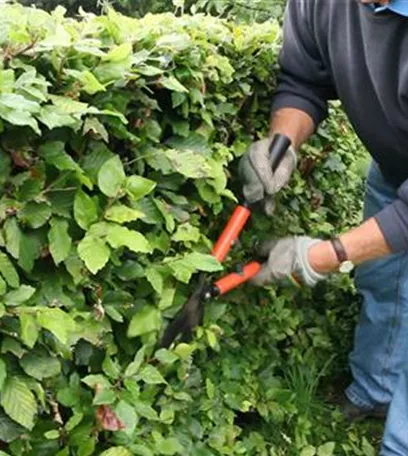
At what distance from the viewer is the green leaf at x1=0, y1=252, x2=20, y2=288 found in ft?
5.62

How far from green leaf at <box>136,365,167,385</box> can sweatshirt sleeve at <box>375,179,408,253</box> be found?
0.79m

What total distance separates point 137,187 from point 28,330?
0.42 meters

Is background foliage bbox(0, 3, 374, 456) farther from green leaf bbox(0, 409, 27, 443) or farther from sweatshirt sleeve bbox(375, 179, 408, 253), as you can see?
sweatshirt sleeve bbox(375, 179, 408, 253)

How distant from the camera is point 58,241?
1.78 meters

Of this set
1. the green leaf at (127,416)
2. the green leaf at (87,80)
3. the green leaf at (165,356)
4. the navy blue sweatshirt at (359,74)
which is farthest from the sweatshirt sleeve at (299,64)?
the green leaf at (127,416)

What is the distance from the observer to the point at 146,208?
79.8 inches

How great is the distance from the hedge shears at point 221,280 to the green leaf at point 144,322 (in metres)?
0.16

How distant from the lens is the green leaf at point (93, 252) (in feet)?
5.79

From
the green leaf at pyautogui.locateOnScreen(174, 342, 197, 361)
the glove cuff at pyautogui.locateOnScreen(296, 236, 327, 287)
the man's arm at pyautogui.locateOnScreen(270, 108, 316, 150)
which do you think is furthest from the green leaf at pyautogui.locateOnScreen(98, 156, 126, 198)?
the man's arm at pyautogui.locateOnScreen(270, 108, 316, 150)

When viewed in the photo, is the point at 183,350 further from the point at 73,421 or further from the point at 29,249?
the point at 29,249

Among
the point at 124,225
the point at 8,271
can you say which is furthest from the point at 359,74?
the point at 8,271

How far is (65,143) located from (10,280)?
33 cm

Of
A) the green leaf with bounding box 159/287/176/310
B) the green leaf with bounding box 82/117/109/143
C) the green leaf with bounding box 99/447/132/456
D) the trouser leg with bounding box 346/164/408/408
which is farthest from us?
the trouser leg with bounding box 346/164/408/408

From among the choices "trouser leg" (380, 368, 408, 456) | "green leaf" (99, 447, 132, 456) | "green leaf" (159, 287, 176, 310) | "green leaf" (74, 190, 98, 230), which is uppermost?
"green leaf" (74, 190, 98, 230)
